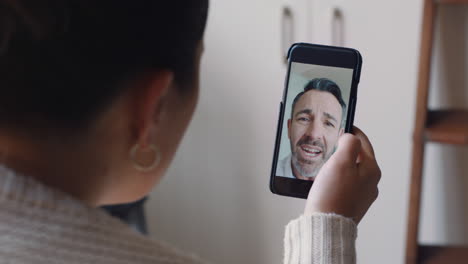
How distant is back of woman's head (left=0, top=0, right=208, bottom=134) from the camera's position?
1.17 feet

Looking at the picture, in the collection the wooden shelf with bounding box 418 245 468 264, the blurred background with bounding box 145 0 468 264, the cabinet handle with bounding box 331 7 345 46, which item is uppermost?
the cabinet handle with bounding box 331 7 345 46

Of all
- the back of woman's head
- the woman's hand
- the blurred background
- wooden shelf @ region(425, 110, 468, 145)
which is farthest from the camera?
the blurred background

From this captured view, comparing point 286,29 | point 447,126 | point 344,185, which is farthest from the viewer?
point 286,29

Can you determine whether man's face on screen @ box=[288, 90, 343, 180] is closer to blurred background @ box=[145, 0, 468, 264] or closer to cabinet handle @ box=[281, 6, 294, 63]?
blurred background @ box=[145, 0, 468, 264]

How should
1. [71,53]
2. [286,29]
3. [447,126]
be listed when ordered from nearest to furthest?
[71,53] → [447,126] → [286,29]

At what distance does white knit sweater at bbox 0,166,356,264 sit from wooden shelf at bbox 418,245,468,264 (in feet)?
3.02

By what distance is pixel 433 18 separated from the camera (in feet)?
3.88

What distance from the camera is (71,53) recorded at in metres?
0.37

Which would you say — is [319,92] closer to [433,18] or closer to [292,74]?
[292,74]

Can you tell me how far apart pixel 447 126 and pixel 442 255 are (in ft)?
0.81

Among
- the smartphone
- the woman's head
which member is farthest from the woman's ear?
the smartphone

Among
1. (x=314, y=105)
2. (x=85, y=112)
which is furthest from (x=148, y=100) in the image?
(x=314, y=105)

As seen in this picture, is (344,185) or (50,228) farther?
(344,185)

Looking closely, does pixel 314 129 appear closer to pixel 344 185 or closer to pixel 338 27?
pixel 344 185
